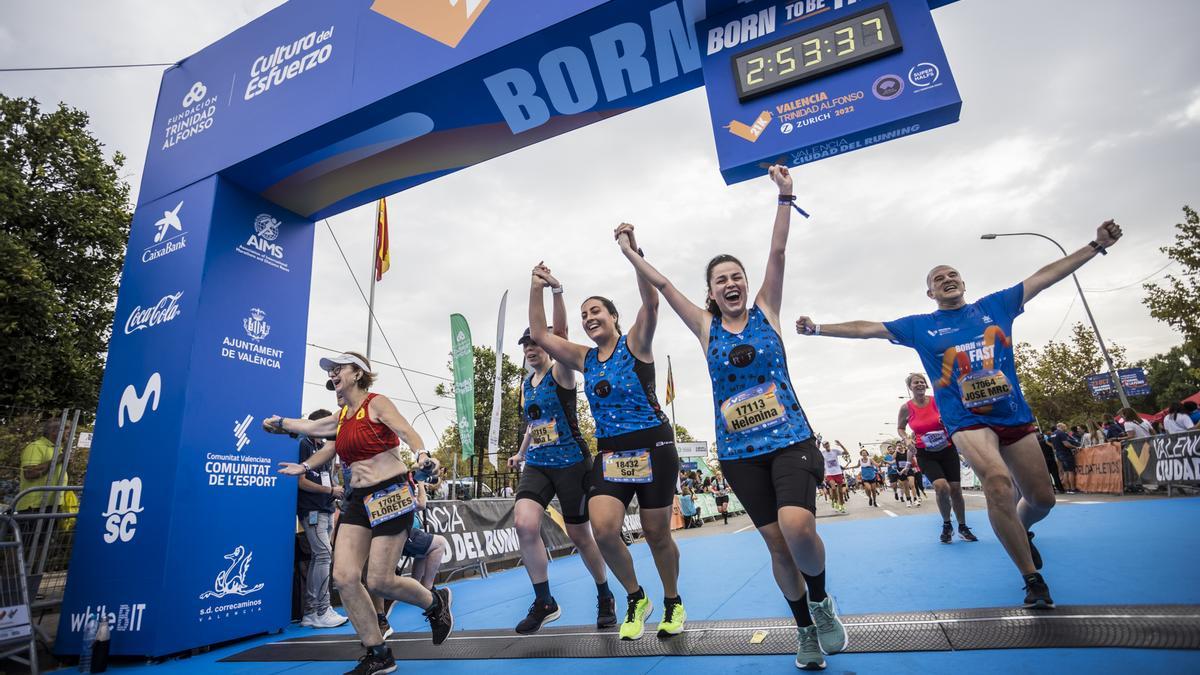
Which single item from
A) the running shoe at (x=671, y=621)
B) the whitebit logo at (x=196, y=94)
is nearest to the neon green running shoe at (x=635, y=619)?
the running shoe at (x=671, y=621)

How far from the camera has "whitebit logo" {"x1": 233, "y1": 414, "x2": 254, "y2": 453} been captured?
5.34m

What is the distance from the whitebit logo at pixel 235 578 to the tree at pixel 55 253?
12820 millimetres

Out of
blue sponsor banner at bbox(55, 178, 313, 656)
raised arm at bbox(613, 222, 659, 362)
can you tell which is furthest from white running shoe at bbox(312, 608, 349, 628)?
raised arm at bbox(613, 222, 659, 362)

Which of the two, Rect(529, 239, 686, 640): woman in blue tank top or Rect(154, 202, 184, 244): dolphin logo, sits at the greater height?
Rect(154, 202, 184, 244): dolphin logo

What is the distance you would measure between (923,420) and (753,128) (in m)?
4.30

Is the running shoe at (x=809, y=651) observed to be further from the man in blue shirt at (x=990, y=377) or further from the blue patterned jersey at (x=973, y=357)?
the blue patterned jersey at (x=973, y=357)

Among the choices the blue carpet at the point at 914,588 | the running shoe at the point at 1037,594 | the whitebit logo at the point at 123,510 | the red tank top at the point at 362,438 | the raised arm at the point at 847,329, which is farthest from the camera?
the whitebit logo at the point at 123,510

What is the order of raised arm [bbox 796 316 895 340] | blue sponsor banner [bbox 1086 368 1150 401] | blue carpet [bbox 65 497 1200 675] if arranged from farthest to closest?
blue sponsor banner [bbox 1086 368 1150 401], raised arm [bbox 796 316 895 340], blue carpet [bbox 65 497 1200 675]

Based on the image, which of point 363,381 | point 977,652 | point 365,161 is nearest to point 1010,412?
point 977,652

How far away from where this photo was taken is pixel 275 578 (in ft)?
17.7

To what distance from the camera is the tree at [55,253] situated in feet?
43.6

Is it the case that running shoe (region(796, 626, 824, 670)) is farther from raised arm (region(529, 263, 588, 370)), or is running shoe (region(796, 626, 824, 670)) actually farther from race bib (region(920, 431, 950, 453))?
race bib (region(920, 431, 950, 453))

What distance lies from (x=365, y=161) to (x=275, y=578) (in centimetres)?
421

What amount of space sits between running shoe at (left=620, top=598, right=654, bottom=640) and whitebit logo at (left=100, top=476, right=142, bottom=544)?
14.4ft
